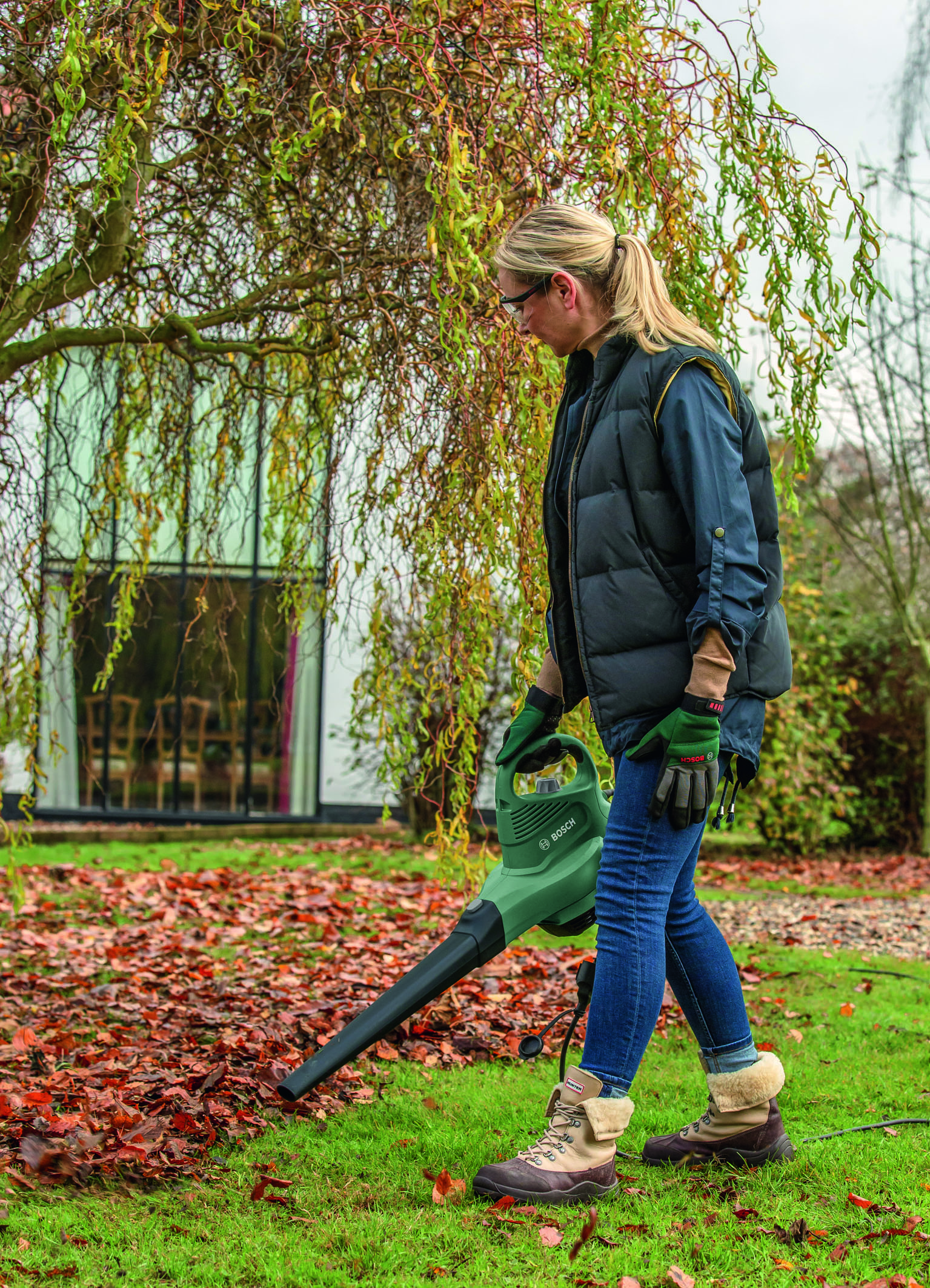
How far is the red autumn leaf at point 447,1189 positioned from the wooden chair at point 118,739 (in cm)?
841

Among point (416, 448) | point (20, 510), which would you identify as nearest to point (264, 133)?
point (416, 448)

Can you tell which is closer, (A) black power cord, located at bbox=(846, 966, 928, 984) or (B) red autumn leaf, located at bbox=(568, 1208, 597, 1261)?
(B) red autumn leaf, located at bbox=(568, 1208, 597, 1261)

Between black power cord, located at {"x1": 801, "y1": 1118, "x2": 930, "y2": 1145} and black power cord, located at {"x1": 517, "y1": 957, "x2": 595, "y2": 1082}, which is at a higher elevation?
black power cord, located at {"x1": 517, "y1": 957, "x2": 595, "y2": 1082}

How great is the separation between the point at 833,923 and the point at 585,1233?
4.17 m

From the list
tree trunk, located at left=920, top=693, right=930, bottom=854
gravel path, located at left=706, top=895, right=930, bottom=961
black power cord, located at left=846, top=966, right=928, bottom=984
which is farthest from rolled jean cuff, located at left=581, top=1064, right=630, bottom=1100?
tree trunk, located at left=920, top=693, right=930, bottom=854

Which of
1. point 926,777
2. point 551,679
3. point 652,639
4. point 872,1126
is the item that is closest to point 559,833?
point 551,679

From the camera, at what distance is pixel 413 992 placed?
2.22m

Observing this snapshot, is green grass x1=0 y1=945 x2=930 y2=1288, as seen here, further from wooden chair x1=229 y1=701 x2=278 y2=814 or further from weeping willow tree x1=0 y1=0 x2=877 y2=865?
wooden chair x1=229 y1=701 x2=278 y2=814

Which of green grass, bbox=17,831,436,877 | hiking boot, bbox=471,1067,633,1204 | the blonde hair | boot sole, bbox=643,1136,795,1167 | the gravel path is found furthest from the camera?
green grass, bbox=17,831,436,877

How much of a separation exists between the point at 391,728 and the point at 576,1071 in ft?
4.89

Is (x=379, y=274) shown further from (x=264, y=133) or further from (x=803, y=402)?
(x=803, y=402)

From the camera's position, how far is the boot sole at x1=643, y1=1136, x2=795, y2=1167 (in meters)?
2.33

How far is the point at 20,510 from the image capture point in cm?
371

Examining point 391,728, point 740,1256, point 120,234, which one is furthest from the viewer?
point 391,728
